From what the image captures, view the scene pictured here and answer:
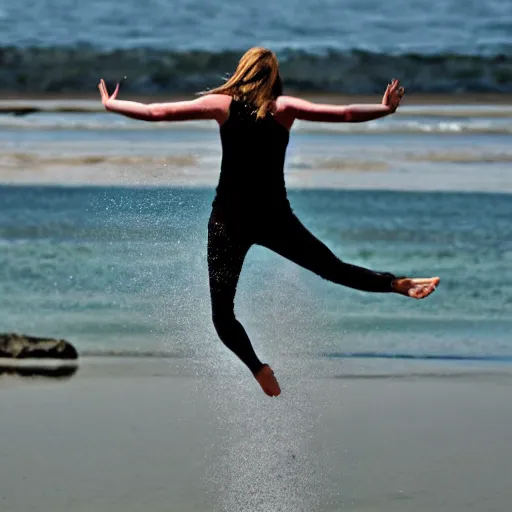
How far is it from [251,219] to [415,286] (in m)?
0.74

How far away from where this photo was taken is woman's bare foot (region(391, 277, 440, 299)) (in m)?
6.29

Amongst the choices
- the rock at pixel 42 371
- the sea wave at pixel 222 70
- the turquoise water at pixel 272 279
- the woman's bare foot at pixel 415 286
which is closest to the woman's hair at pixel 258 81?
the woman's bare foot at pixel 415 286

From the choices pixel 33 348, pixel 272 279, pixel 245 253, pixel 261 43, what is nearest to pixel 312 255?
pixel 245 253

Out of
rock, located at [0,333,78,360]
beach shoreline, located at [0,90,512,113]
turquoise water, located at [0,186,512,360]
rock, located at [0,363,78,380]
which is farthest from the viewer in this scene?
beach shoreline, located at [0,90,512,113]

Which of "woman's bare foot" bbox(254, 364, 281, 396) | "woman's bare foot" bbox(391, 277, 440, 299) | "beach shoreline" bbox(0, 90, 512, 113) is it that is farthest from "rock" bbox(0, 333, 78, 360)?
"beach shoreline" bbox(0, 90, 512, 113)

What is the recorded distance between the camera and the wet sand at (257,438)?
604 cm

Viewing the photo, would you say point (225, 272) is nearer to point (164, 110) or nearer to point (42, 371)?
point (164, 110)

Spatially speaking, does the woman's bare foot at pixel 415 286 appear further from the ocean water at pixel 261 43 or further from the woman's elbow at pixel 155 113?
the ocean water at pixel 261 43

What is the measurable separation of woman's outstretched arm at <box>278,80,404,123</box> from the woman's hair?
0.06 metres

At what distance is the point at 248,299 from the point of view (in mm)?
10586

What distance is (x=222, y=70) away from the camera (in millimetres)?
32938

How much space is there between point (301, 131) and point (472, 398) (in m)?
16.9

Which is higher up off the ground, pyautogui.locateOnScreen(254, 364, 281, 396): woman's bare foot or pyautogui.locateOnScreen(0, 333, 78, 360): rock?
pyautogui.locateOnScreen(254, 364, 281, 396): woman's bare foot

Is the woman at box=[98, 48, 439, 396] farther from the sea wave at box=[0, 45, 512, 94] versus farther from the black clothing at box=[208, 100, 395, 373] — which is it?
the sea wave at box=[0, 45, 512, 94]
